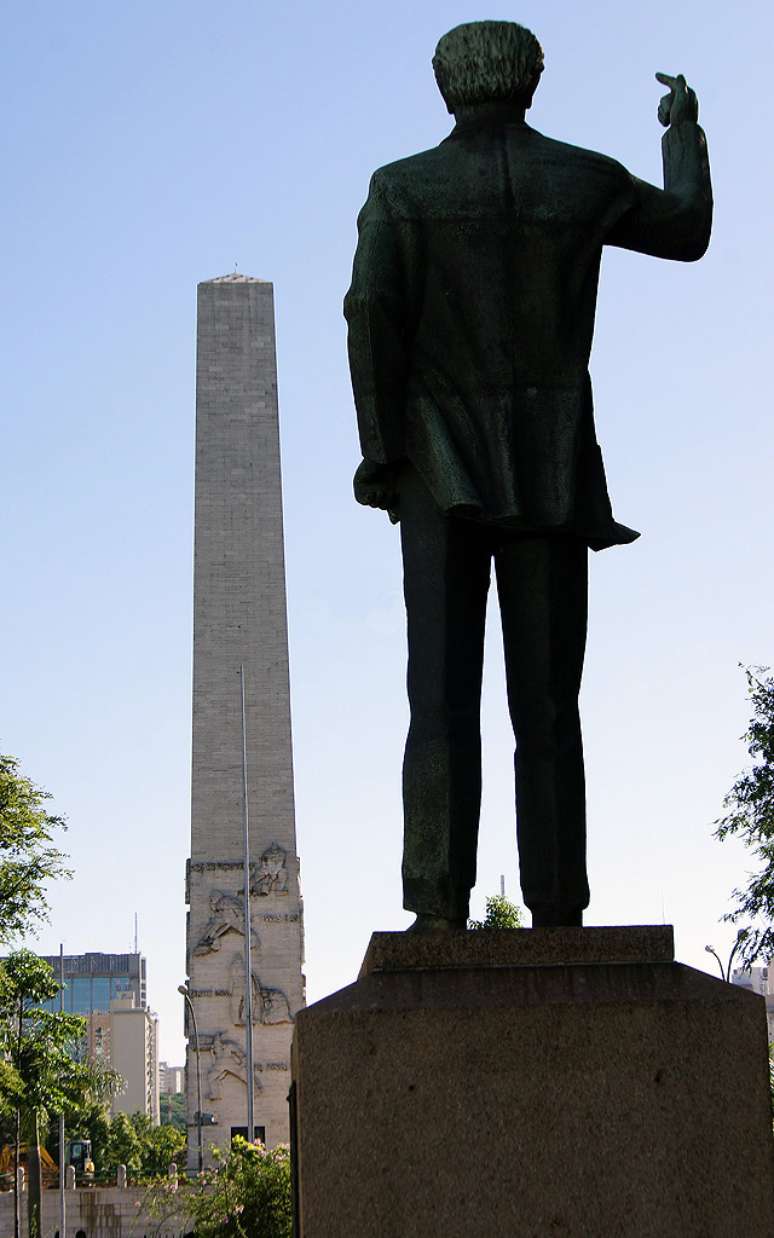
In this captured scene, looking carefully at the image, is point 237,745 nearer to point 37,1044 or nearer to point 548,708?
point 37,1044

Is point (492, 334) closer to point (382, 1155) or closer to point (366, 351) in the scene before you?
point (366, 351)

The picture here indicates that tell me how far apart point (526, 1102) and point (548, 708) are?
1.26 meters

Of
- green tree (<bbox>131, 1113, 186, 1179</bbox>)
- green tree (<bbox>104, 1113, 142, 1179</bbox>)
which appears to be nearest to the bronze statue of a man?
green tree (<bbox>131, 1113, 186, 1179</bbox>)

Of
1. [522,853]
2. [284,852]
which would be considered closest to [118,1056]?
[284,852]

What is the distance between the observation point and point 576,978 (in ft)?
18.4

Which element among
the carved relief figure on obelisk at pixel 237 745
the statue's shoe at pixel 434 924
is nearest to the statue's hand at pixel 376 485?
the statue's shoe at pixel 434 924

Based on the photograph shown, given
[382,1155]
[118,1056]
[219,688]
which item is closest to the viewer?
[382,1155]

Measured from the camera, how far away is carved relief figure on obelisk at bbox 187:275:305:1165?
55.3 meters

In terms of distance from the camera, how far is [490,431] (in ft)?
20.7

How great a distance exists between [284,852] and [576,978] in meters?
51.1

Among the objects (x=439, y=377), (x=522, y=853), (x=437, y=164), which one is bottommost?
(x=522, y=853)

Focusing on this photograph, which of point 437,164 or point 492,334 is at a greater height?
point 437,164

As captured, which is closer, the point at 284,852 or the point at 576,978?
the point at 576,978

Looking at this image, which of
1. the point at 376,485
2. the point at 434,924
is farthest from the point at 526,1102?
the point at 376,485
